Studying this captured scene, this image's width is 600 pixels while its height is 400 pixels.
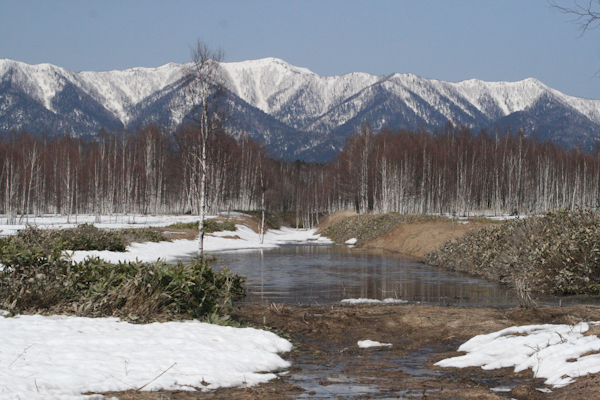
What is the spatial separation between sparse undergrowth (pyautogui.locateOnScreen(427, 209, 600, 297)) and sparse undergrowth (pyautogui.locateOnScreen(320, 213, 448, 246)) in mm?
21617

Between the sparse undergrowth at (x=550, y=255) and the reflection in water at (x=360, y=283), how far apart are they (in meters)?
1.00

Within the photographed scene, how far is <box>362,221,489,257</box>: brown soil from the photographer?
34375 millimetres

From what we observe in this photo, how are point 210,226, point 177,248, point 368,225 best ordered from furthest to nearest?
point 368,225 → point 210,226 → point 177,248

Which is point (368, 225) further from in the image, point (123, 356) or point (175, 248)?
point (123, 356)

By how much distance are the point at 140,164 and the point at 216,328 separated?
3046 inches

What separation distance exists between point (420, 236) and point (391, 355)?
3012 cm

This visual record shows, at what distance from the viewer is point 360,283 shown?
808 inches

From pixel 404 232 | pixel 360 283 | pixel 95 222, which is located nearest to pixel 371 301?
pixel 360 283

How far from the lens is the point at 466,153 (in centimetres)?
7719

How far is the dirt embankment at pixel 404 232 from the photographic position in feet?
115

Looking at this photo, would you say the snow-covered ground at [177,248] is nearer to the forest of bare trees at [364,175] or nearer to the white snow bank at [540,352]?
the white snow bank at [540,352]

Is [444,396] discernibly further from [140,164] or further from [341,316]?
[140,164]

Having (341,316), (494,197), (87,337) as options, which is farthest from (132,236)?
(494,197)

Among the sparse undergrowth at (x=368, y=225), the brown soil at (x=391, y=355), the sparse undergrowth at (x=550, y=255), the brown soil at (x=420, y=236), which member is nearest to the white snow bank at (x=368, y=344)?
the brown soil at (x=391, y=355)
